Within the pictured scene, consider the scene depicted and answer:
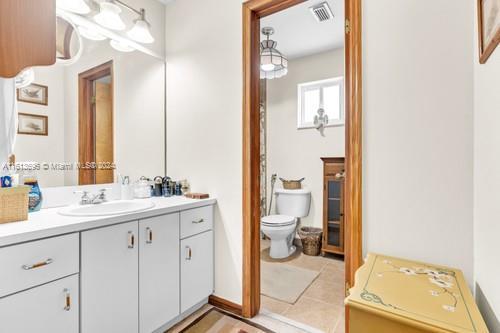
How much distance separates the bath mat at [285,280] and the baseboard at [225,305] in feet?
1.08

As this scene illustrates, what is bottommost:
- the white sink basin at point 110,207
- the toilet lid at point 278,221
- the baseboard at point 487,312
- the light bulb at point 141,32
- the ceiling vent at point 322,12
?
the toilet lid at point 278,221

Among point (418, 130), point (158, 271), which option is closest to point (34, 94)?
point (158, 271)

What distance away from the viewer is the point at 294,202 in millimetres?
3125

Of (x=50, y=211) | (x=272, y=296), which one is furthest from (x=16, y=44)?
(x=272, y=296)

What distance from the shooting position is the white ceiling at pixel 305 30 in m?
2.31

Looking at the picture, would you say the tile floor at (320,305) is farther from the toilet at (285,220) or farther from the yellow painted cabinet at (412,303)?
the yellow painted cabinet at (412,303)

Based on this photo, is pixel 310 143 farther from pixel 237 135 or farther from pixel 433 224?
pixel 433 224

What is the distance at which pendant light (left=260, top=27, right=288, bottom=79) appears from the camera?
2549 mm

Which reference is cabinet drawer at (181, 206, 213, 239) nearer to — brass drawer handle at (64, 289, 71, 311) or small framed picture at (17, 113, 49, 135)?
brass drawer handle at (64, 289, 71, 311)

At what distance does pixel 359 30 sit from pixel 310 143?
1.91 m

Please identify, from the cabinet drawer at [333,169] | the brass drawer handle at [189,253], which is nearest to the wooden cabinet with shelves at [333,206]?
the cabinet drawer at [333,169]

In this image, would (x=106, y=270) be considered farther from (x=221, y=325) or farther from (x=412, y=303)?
(x=412, y=303)

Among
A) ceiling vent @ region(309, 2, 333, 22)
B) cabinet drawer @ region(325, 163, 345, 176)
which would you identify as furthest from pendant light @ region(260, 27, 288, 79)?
cabinet drawer @ region(325, 163, 345, 176)

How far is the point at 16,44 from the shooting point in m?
0.65
